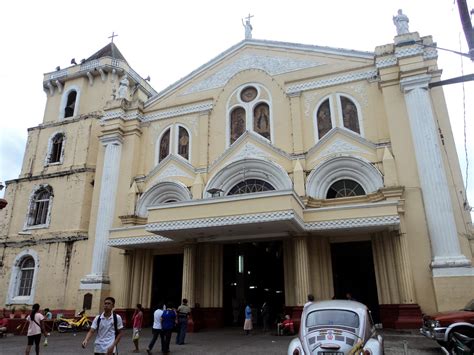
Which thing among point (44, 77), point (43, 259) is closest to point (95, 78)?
point (44, 77)

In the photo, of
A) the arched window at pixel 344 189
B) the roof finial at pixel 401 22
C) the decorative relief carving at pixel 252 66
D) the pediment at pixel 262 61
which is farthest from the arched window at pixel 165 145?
the roof finial at pixel 401 22

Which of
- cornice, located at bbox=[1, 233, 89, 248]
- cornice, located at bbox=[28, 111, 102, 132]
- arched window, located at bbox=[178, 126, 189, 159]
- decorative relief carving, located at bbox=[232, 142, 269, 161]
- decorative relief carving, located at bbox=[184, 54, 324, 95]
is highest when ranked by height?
decorative relief carving, located at bbox=[184, 54, 324, 95]

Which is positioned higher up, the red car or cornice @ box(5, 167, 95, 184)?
cornice @ box(5, 167, 95, 184)

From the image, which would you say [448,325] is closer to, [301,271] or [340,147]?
[301,271]

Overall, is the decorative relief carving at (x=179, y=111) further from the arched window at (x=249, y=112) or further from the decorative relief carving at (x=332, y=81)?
the decorative relief carving at (x=332, y=81)

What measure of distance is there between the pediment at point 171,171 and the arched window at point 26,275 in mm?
8097

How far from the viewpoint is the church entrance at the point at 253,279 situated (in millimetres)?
17453

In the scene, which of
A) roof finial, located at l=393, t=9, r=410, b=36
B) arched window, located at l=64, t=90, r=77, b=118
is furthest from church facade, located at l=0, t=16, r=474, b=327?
arched window, located at l=64, t=90, r=77, b=118

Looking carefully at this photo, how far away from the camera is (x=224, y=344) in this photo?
11.5 meters

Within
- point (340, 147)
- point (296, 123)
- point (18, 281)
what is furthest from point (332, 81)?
point (18, 281)

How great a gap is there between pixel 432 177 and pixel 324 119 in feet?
17.5

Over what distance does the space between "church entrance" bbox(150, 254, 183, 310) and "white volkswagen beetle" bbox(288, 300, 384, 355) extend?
11.7 meters

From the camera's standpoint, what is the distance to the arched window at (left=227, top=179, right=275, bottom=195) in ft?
57.4

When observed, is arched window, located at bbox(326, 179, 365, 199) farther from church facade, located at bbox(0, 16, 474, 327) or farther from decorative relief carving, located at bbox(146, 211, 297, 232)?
decorative relief carving, located at bbox(146, 211, 297, 232)
